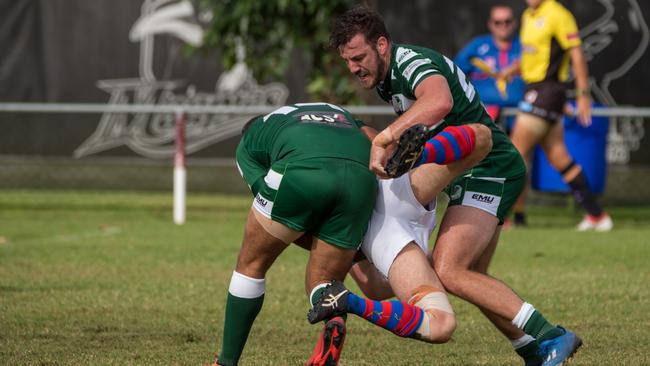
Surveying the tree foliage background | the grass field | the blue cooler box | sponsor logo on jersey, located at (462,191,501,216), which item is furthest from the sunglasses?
sponsor logo on jersey, located at (462,191,501,216)

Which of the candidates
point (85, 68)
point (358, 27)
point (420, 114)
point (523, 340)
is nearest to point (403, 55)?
point (358, 27)

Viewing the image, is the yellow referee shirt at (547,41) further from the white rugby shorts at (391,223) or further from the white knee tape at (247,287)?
the white knee tape at (247,287)

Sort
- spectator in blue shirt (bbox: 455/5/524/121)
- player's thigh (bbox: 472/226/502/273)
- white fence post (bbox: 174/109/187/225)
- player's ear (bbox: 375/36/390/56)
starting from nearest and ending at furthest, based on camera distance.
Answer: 1. player's ear (bbox: 375/36/390/56)
2. player's thigh (bbox: 472/226/502/273)
3. white fence post (bbox: 174/109/187/225)
4. spectator in blue shirt (bbox: 455/5/524/121)

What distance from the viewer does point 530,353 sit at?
17.7 feet

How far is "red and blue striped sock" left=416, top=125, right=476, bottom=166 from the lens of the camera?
4.87 m

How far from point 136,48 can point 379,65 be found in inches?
417

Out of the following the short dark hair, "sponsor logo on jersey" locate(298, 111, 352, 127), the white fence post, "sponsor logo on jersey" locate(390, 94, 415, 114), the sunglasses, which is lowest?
the white fence post

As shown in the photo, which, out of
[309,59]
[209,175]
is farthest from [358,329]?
[209,175]

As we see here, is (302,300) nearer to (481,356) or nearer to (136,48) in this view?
(481,356)

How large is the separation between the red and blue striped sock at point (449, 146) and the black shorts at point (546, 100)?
20.1 ft

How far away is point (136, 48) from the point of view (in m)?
15.3

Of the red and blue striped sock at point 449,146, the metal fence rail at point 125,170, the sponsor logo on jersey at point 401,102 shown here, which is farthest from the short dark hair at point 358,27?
the metal fence rail at point 125,170

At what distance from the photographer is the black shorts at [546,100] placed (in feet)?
36.0

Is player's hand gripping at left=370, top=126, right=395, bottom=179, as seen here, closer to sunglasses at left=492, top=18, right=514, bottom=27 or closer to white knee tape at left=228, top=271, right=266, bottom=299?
white knee tape at left=228, top=271, right=266, bottom=299
